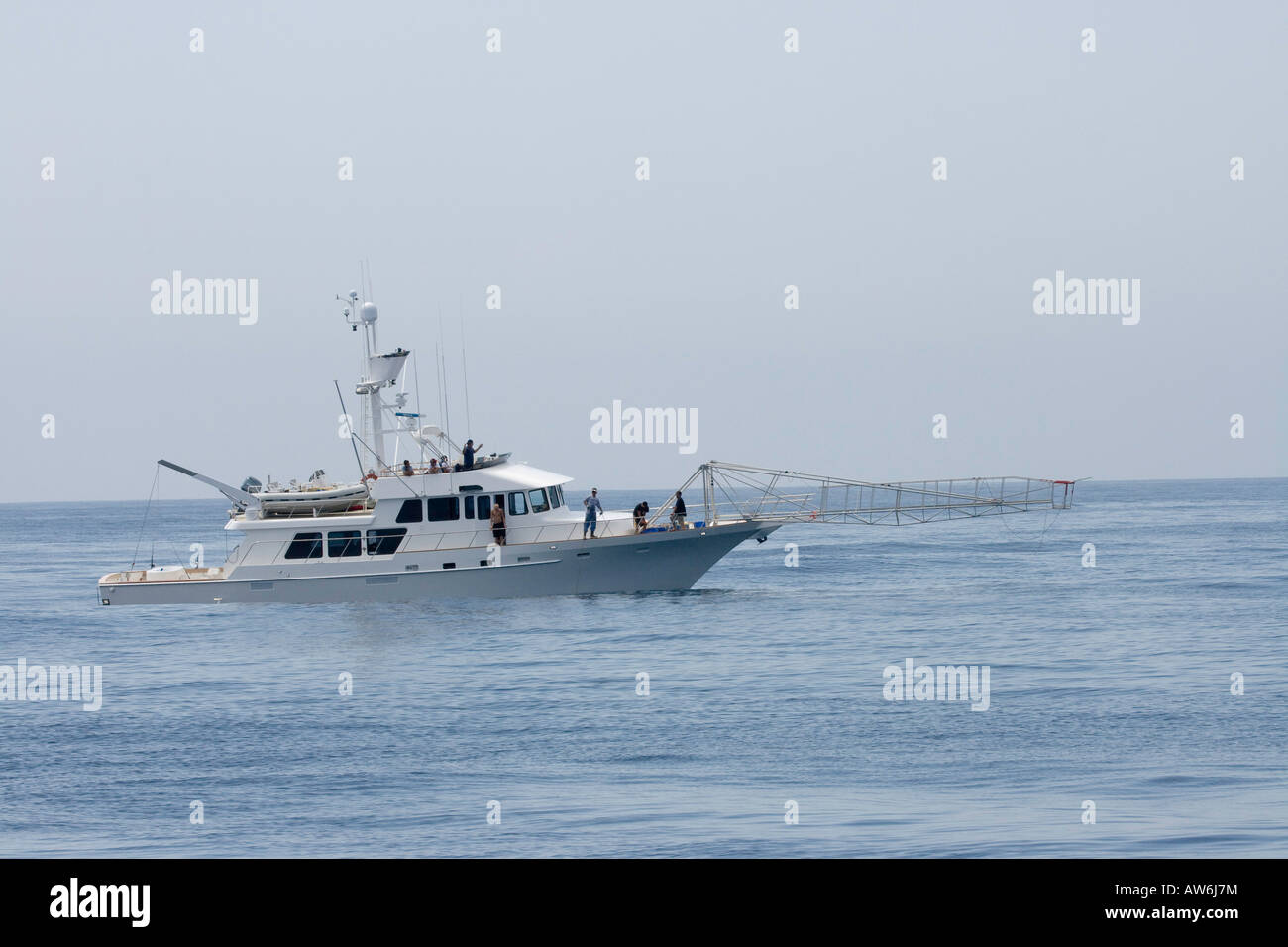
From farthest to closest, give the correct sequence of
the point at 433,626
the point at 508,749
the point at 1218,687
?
the point at 433,626
the point at 1218,687
the point at 508,749

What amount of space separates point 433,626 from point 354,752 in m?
15.2

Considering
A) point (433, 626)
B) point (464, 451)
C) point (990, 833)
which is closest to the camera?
point (990, 833)

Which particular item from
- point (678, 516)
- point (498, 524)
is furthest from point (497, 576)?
point (678, 516)

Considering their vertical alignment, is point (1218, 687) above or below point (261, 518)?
below

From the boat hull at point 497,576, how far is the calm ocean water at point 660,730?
608mm

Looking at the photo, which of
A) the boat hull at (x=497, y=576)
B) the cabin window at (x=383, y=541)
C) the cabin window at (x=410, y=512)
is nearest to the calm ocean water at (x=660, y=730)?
the boat hull at (x=497, y=576)

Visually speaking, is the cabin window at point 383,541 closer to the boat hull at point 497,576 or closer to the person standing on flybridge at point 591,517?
the boat hull at point 497,576

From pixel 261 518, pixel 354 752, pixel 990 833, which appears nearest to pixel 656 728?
pixel 354 752

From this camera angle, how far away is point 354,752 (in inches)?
1015

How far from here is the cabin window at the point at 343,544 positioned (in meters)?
44.1

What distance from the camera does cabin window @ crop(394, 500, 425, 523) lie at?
43.4 meters

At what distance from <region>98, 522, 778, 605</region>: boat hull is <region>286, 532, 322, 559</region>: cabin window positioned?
2.16 feet
